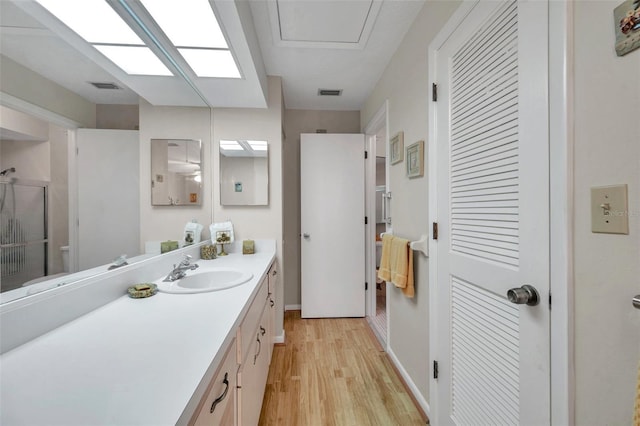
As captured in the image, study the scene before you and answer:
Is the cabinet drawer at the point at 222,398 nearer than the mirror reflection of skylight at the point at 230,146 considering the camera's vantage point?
Yes

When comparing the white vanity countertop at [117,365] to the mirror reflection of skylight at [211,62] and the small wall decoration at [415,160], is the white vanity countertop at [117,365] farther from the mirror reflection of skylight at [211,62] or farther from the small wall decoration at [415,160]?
the mirror reflection of skylight at [211,62]

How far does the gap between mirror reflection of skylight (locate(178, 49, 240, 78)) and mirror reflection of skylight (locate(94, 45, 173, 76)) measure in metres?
0.16

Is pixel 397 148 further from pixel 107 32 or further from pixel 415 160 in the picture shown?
pixel 107 32

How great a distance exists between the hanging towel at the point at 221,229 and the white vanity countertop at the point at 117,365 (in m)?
1.16

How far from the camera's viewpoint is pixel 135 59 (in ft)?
4.24

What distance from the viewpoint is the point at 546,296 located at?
0.77 metres

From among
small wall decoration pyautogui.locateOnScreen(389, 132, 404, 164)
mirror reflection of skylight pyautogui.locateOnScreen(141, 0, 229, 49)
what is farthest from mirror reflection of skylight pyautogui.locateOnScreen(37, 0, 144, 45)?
small wall decoration pyautogui.locateOnScreen(389, 132, 404, 164)

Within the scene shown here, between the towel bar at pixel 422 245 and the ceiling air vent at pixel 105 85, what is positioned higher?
the ceiling air vent at pixel 105 85

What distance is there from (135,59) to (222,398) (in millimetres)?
1590

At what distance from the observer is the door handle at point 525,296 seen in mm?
795

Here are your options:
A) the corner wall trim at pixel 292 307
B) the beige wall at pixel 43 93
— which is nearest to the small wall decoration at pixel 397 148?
the beige wall at pixel 43 93

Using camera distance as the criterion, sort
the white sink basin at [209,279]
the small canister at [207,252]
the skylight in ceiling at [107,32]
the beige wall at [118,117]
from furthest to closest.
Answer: the small canister at [207,252] → the white sink basin at [209,279] → the beige wall at [118,117] → the skylight in ceiling at [107,32]

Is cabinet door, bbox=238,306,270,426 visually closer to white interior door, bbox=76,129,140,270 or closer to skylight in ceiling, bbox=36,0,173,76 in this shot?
white interior door, bbox=76,129,140,270

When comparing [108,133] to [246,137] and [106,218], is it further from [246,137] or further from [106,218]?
[246,137]
